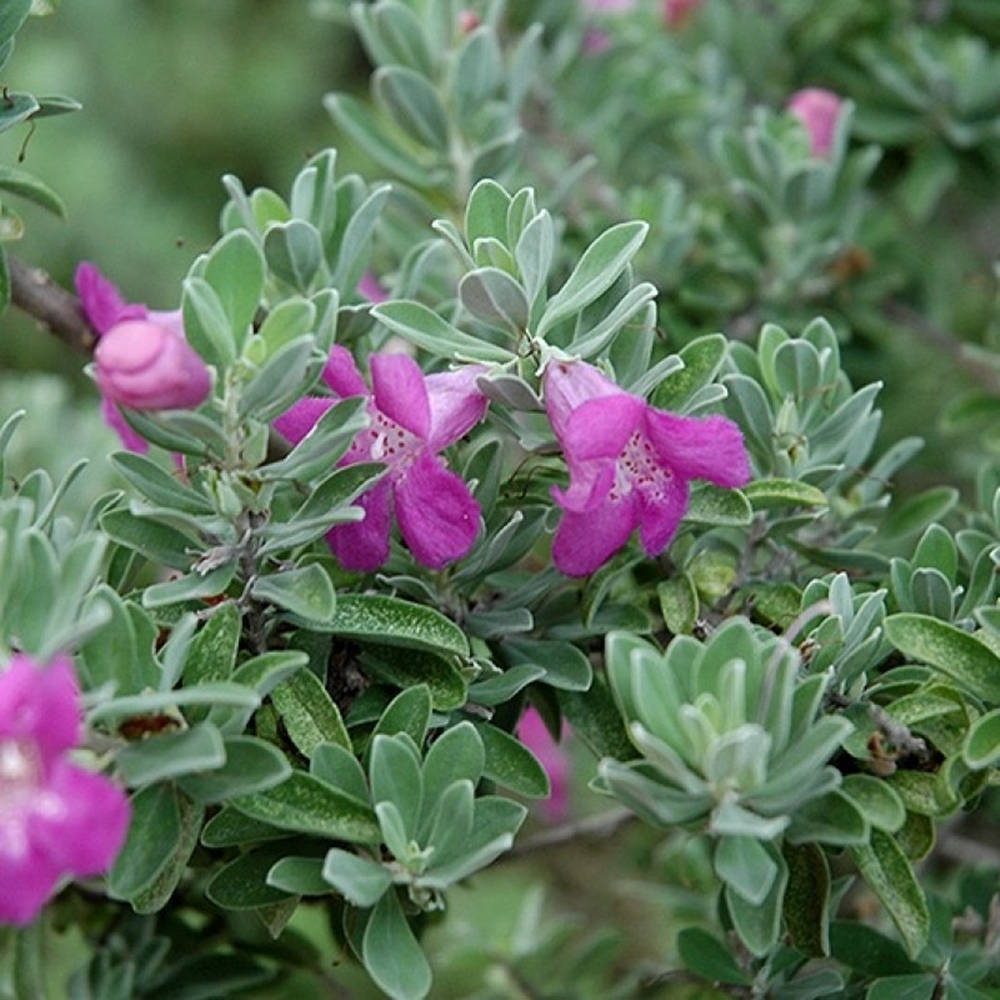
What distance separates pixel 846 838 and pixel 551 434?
27cm

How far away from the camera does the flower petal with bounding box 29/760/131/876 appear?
61 centimetres

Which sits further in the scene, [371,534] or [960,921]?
[960,921]

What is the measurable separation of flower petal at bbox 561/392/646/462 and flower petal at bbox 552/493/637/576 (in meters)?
0.05

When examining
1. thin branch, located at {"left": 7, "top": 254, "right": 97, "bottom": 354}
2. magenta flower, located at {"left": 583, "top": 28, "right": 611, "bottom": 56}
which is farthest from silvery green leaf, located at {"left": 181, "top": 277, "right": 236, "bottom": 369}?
magenta flower, located at {"left": 583, "top": 28, "right": 611, "bottom": 56}

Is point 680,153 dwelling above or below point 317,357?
below

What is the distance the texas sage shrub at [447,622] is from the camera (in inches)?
28.1

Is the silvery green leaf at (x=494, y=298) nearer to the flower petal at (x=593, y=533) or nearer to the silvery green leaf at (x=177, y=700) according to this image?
the flower petal at (x=593, y=533)

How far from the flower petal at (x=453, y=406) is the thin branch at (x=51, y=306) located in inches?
14.0

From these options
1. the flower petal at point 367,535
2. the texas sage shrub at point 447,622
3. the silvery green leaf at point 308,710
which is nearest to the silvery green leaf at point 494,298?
the texas sage shrub at point 447,622

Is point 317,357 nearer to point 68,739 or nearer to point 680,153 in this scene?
point 68,739

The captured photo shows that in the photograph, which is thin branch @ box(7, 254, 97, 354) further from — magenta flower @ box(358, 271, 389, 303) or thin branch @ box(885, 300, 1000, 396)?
thin branch @ box(885, 300, 1000, 396)

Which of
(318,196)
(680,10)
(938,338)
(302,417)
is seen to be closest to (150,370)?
(302,417)

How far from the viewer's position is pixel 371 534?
813 millimetres

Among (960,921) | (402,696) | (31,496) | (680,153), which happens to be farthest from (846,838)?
(680,153)
